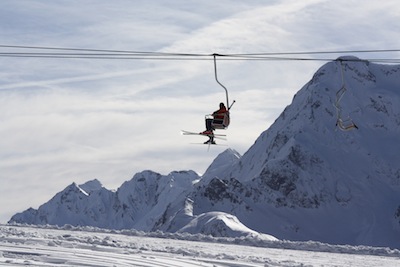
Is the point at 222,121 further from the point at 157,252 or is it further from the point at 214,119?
the point at 157,252

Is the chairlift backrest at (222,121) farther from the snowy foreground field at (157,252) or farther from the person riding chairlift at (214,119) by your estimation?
the snowy foreground field at (157,252)

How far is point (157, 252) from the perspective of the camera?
3294 centimetres

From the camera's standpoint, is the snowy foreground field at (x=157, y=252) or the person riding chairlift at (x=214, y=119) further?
the person riding chairlift at (x=214, y=119)

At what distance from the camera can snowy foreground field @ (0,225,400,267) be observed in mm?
27172

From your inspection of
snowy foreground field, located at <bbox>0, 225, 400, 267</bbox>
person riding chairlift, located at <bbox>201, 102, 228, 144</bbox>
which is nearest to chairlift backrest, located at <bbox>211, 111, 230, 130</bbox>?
person riding chairlift, located at <bbox>201, 102, 228, 144</bbox>

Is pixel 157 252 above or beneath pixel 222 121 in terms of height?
beneath

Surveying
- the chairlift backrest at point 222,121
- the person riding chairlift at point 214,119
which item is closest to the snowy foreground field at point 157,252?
the person riding chairlift at point 214,119

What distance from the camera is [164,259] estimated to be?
29719 millimetres

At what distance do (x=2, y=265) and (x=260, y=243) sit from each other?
24778mm

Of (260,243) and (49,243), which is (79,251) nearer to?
(49,243)

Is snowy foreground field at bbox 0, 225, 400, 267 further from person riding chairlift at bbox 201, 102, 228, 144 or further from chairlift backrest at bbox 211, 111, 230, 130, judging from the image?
chairlift backrest at bbox 211, 111, 230, 130

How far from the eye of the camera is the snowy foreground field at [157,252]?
27.2m

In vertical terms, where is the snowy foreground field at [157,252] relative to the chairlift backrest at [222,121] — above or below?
below

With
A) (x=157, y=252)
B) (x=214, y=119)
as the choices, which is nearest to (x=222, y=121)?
(x=214, y=119)
